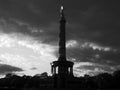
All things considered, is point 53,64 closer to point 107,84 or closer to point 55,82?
point 55,82

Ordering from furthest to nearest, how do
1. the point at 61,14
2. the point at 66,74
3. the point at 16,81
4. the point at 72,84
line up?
the point at 16,81 → the point at 61,14 → the point at 66,74 → the point at 72,84

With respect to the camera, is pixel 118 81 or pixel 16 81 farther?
pixel 16 81

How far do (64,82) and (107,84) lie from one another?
21.0 m

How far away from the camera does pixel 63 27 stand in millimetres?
109688

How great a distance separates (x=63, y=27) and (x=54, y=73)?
20.1 metres

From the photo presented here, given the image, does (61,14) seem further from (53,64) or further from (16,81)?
(16,81)

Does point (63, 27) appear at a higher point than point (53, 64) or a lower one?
higher

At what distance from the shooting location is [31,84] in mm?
119875

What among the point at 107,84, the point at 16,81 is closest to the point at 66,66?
the point at 107,84

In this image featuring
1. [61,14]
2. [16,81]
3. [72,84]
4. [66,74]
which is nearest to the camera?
[72,84]

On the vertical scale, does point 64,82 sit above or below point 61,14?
below

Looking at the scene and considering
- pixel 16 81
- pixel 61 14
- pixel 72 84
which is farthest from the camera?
pixel 16 81

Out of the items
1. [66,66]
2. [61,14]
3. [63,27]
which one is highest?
[61,14]

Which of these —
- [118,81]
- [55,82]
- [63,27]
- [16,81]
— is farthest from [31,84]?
[118,81]
